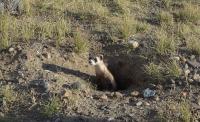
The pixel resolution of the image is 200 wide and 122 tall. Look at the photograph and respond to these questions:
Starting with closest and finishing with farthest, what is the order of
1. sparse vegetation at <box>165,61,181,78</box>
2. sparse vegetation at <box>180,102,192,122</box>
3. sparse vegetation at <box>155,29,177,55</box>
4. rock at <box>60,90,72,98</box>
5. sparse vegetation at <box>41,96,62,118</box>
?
sparse vegetation at <box>180,102,192,122</box>, sparse vegetation at <box>41,96,62,118</box>, rock at <box>60,90,72,98</box>, sparse vegetation at <box>165,61,181,78</box>, sparse vegetation at <box>155,29,177,55</box>

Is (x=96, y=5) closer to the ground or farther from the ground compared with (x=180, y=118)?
farther from the ground

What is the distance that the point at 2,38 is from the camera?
10.1 metres

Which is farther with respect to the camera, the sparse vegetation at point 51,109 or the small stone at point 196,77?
the small stone at point 196,77

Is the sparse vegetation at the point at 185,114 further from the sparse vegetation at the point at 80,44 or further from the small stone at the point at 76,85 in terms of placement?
the sparse vegetation at the point at 80,44

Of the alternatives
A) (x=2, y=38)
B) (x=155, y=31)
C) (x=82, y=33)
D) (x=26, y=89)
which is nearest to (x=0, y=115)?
(x=26, y=89)

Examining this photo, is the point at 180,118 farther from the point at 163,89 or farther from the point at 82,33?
the point at 82,33

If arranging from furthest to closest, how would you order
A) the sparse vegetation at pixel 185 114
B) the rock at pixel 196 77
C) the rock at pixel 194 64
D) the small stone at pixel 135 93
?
the rock at pixel 194 64 → the rock at pixel 196 77 → the small stone at pixel 135 93 → the sparse vegetation at pixel 185 114

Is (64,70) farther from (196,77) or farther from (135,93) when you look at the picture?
(196,77)

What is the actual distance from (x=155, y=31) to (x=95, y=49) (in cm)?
132

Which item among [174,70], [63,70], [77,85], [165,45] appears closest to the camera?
[77,85]

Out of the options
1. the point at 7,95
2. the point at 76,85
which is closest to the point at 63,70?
the point at 76,85

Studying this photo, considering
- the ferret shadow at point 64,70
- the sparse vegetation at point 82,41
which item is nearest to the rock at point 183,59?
the sparse vegetation at point 82,41

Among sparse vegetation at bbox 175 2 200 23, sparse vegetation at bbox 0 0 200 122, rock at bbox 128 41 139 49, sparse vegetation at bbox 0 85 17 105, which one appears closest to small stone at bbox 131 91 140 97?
sparse vegetation at bbox 0 0 200 122

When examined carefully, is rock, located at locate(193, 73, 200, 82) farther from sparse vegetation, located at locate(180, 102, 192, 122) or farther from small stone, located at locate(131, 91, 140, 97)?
sparse vegetation, located at locate(180, 102, 192, 122)
